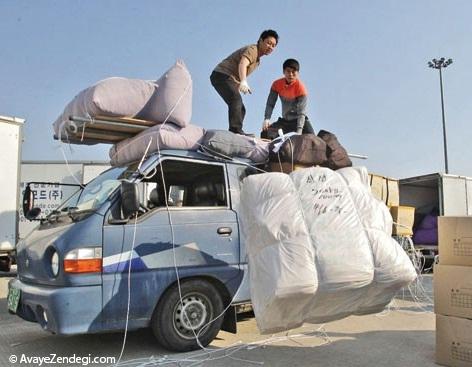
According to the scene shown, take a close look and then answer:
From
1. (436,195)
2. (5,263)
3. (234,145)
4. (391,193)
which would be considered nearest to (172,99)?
(234,145)

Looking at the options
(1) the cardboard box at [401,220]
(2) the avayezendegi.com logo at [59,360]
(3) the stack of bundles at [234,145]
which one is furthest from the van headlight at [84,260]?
(1) the cardboard box at [401,220]

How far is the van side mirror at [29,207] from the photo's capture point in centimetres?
593

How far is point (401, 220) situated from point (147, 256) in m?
5.20

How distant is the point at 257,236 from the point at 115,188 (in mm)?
1633

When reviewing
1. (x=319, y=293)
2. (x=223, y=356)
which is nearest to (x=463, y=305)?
(x=319, y=293)

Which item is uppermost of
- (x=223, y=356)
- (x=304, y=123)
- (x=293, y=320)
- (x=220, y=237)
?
(x=304, y=123)

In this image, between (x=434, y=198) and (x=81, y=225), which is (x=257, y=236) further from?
(x=434, y=198)

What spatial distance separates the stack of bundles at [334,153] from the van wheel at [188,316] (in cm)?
209

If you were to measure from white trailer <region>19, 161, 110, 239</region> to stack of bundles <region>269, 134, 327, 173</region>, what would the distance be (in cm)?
727

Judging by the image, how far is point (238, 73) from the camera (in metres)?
6.30

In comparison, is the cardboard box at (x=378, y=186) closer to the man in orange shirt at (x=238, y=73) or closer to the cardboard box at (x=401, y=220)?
the cardboard box at (x=401, y=220)

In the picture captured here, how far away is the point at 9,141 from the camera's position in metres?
9.99

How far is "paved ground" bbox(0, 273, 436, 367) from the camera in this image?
182 inches

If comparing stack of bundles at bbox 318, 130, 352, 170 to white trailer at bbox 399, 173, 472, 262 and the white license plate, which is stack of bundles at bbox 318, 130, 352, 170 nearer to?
the white license plate
